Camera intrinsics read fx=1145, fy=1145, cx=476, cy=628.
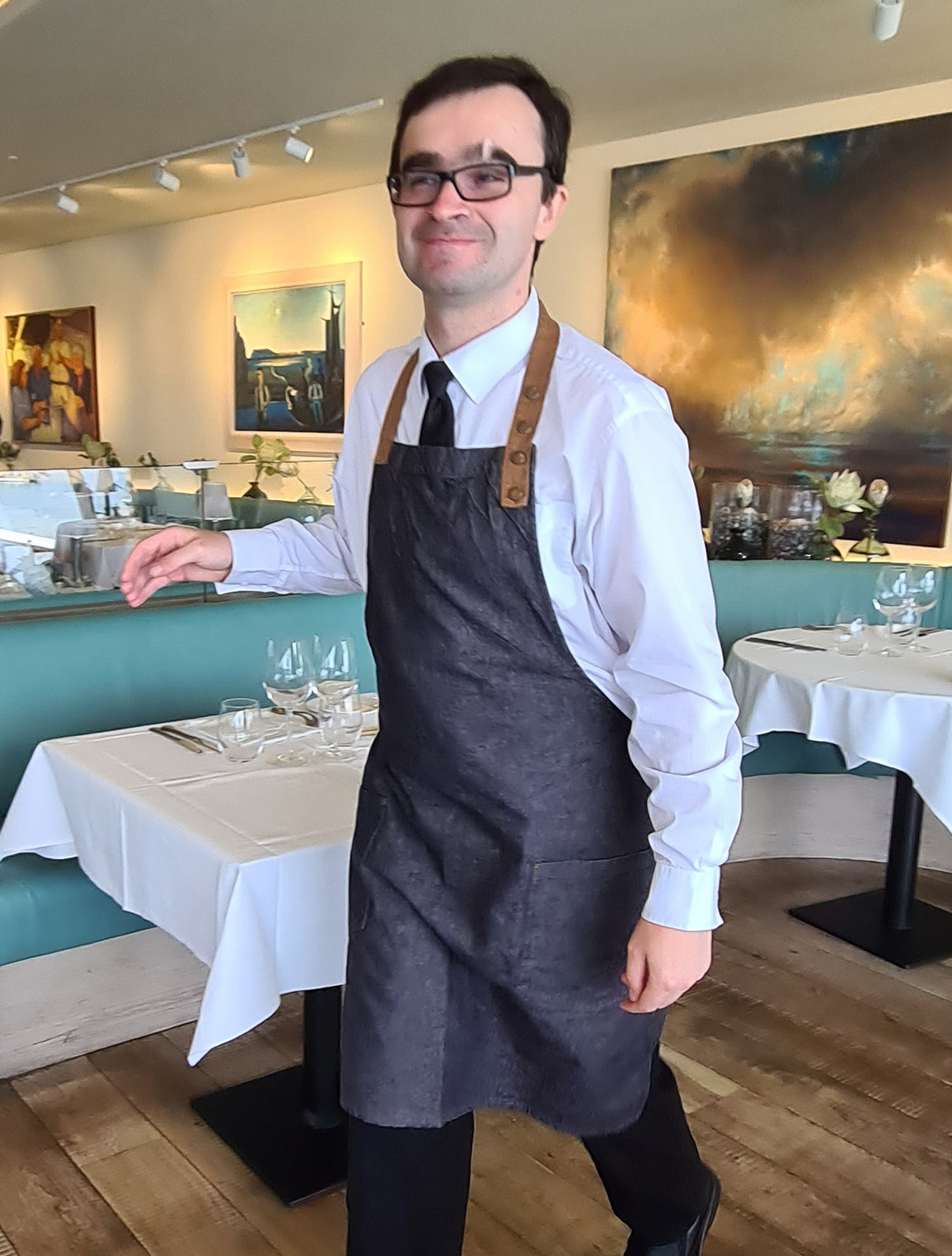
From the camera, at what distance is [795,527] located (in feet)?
14.2

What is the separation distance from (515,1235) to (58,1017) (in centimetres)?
115

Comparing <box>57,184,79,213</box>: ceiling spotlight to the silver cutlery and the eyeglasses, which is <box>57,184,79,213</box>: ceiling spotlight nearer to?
the silver cutlery

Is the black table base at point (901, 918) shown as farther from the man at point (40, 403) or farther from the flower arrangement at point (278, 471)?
the man at point (40, 403)

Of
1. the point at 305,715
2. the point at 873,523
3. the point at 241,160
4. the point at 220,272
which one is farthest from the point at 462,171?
the point at 220,272

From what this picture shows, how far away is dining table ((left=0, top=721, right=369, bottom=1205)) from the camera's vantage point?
172cm

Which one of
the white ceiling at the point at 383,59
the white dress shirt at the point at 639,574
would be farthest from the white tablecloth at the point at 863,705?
the white ceiling at the point at 383,59

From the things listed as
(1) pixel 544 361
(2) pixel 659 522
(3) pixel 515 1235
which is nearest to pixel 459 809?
(2) pixel 659 522

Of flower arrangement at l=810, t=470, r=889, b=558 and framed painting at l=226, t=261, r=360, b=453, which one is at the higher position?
framed painting at l=226, t=261, r=360, b=453

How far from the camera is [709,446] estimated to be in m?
5.36

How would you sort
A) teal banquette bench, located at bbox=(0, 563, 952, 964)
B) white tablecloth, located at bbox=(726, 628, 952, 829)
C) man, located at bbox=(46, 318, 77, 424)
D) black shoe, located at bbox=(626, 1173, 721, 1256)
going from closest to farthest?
black shoe, located at bbox=(626, 1173, 721, 1256), teal banquette bench, located at bbox=(0, 563, 952, 964), white tablecloth, located at bbox=(726, 628, 952, 829), man, located at bbox=(46, 318, 77, 424)

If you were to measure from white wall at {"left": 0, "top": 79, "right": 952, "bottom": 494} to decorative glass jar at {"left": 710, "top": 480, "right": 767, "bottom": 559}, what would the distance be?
1.75 m

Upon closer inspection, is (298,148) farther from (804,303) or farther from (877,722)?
(877,722)

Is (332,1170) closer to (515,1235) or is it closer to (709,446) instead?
(515,1235)

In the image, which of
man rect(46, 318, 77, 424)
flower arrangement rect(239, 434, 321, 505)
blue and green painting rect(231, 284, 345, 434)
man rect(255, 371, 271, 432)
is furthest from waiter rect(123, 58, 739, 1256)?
man rect(46, 318, 77, 424)
